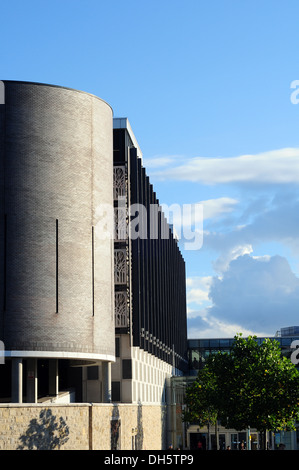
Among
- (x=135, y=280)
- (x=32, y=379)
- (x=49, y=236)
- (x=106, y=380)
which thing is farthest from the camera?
(x=135, y=280)

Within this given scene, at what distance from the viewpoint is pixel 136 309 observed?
70188 mm

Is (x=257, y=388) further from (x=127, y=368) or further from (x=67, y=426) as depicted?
(x=127, y=368)

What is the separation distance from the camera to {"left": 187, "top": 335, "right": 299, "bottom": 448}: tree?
57.8 m

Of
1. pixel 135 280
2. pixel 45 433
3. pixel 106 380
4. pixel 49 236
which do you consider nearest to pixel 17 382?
pixel 45 433

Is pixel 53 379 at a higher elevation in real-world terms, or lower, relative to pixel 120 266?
lower

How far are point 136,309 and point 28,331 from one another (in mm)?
15948

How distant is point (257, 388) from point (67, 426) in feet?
48.3

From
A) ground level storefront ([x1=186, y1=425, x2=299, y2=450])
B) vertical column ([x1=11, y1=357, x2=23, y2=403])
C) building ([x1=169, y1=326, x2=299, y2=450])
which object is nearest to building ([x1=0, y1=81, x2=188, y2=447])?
vertical column ([x1=11, y1=357, x2=23, y2=403])

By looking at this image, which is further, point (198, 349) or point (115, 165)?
point (198, 349)

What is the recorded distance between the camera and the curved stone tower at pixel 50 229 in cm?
5638

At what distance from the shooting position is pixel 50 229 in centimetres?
5759

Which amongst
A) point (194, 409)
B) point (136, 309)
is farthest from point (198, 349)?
point (136, 309)
